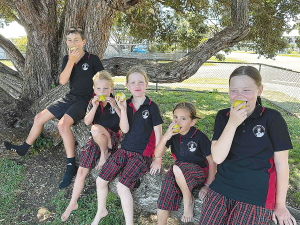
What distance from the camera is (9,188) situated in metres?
3.67

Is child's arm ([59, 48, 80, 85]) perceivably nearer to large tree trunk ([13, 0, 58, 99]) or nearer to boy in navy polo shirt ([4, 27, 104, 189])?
boy in navy polo shirt ([4, 27, 104, 189])

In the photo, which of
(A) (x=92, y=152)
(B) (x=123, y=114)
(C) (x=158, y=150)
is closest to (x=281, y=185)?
(C) (x=158, y=150)

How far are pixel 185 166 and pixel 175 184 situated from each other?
0.20 meters

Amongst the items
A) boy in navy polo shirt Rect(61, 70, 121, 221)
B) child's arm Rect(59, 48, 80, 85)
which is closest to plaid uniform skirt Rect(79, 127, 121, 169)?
boy in navy polo shirt Rect(61, 70, 121, 221)

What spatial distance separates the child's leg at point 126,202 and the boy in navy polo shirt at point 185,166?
11.8 inches

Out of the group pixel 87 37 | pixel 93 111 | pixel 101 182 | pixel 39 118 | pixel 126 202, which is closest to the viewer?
pixel 126 202

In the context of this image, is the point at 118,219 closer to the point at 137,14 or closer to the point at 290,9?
the point at 137,14

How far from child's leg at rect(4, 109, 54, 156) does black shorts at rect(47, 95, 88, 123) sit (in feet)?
0.32

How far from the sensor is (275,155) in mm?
2004

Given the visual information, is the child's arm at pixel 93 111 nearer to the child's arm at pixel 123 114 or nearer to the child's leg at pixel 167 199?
the child's arm at pixel 123 114

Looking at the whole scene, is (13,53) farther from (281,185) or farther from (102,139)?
(281,185)

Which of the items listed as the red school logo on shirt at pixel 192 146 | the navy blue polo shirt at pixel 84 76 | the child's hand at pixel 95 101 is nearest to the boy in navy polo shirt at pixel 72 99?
the navy blue polo shirt at pixel 84 76

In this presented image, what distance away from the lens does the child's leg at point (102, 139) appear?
9.63 feet

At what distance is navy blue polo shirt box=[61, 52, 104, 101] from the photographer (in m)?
3.66
